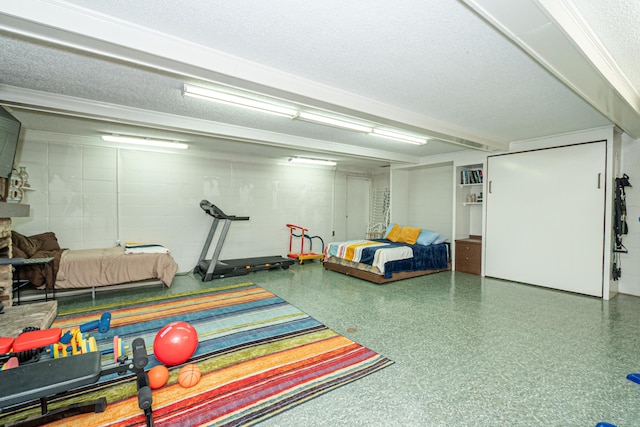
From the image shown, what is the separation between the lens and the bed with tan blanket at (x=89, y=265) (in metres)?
3.83

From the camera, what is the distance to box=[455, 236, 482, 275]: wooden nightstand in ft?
18.2

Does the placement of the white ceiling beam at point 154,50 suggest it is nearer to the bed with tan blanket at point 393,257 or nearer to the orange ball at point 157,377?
the orange ball at point 157,377

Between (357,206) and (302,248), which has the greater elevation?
(357,206)

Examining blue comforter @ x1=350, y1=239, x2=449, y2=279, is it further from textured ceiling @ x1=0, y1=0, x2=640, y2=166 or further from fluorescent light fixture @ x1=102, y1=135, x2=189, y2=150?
fluorescent light fixture @ x1=102, y1=135, x2=189, y2=150

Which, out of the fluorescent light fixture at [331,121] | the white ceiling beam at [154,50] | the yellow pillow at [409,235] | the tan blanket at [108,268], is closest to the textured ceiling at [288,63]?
the white ceiling beam at [154,50]

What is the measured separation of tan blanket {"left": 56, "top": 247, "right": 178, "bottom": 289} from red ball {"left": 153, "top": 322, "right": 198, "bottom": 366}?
2401 millimetres

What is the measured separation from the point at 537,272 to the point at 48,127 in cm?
780

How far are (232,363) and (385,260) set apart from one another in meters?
3.16

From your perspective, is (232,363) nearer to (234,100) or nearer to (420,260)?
(234,100)

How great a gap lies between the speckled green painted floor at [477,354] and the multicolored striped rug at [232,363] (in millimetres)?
171

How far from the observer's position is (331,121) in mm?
3580

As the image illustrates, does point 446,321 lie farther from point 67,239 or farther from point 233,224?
point 67,239

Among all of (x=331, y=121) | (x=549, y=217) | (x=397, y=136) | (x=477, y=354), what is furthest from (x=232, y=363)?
(x=549, y=217)

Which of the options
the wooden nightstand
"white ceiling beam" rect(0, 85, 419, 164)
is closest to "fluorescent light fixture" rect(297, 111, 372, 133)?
"white ceiling beam" rect(0, 85, 419, 164)
